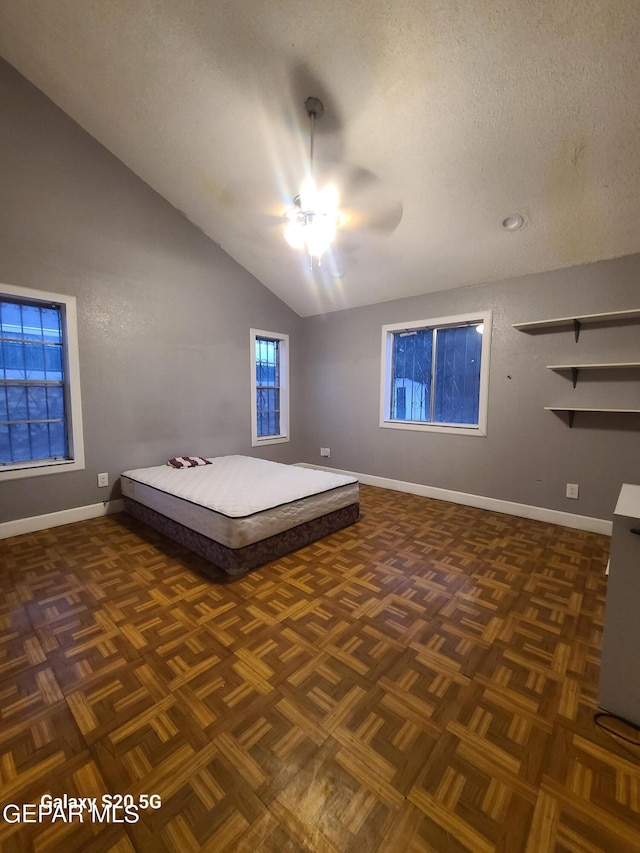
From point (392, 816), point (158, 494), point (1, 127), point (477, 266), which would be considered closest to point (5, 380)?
point (158, 494)

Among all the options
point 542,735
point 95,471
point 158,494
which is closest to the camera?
point 542,735

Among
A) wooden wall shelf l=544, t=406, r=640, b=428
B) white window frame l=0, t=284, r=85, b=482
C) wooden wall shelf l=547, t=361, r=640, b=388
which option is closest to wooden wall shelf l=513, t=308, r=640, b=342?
wooden wall shelf l=547, t=361, r=640, b=388

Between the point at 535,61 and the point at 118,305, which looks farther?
the point at 118,305

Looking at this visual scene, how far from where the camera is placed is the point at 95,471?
3338mm

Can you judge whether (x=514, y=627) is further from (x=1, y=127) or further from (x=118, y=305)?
(x=1, y=127)

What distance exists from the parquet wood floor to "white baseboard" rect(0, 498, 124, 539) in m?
0.56

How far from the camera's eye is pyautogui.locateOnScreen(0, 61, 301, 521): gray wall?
2.85m

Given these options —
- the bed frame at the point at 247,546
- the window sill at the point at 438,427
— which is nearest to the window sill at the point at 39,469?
the bed frame at the point at 247,546

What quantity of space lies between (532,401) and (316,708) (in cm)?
308

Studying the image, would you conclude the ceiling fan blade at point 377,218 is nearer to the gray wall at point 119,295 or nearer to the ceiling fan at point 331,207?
the ceiling fan at point 331,207

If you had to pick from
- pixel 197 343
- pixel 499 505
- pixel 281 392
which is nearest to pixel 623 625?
pixel 499 505

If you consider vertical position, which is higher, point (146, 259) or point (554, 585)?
point (146, 259)

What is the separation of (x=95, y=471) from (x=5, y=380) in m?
1.02

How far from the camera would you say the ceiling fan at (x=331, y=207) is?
224 centimetres
